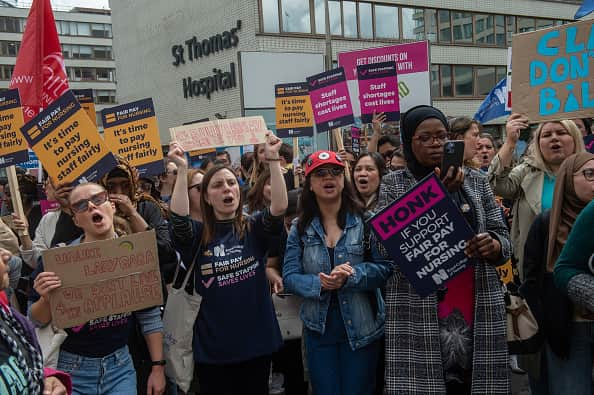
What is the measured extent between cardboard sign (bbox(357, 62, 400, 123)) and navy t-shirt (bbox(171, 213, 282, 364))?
13.8 ft

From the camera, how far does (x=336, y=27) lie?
24.4 m

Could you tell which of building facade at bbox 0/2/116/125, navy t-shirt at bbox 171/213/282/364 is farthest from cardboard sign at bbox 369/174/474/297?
building facade at bbox 0/2/116/125

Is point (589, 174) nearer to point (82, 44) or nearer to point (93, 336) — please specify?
point (93, 336)

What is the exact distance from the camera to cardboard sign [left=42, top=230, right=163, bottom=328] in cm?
286

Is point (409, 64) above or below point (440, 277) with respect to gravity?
above

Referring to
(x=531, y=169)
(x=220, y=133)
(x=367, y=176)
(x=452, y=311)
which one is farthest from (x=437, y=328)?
(x=220, y=133)

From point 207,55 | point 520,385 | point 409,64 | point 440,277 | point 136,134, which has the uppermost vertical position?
point 207,55

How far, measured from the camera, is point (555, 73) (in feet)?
14.0

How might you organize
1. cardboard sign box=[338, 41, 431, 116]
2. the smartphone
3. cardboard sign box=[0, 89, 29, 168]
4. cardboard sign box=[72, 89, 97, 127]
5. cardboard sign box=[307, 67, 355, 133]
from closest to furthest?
the smartphone → cardboard sign box=[0, 89, 29, 168] → cardboard sign box=[72, 89, 97, 127] → cardboard sign box=[307, 67, 355, 133] → cardboard sign box=[338, 41, 431, 116]

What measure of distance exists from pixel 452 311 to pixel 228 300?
1.35m

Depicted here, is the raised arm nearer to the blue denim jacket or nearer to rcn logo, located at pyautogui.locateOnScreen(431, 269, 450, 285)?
the blue denim jacket

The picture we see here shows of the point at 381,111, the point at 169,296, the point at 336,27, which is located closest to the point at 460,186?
the point at 169,296

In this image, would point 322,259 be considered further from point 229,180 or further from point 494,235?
point 494,235

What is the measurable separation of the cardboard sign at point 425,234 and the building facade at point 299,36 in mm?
17935
